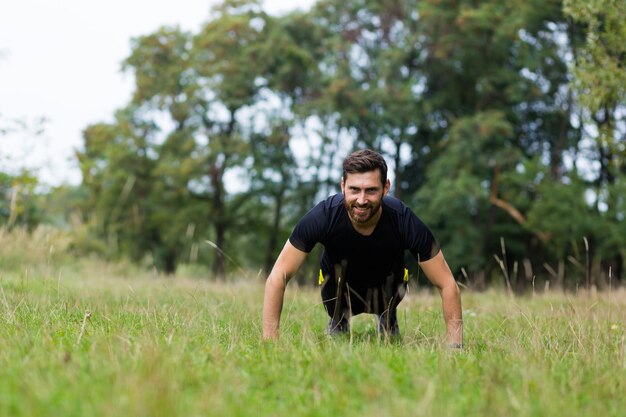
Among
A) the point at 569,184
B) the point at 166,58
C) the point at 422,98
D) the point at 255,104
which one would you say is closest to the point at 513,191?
the point at 569,184

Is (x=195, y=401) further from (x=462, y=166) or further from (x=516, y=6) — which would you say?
(x=516, y=6)

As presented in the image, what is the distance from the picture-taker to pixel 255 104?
26.5 meters

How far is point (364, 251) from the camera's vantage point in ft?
16.7

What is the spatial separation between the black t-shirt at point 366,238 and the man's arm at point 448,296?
8 cm

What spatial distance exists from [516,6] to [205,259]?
1675 cm

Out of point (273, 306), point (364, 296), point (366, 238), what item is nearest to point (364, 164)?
point (366, 238)

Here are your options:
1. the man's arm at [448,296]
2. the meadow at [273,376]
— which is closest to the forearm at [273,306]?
the meadow at [273,376]

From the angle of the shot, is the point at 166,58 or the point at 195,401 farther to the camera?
the point at 166,58

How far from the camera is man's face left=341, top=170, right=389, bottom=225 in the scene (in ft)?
15.3

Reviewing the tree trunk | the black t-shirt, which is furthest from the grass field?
the tree trunk

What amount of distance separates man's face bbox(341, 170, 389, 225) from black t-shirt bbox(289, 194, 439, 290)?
0.23m

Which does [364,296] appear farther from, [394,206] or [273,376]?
[273,376]

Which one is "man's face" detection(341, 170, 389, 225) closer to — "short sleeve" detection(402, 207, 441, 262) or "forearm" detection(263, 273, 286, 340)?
"short sleeve" detection(402, 207, 441, 262)

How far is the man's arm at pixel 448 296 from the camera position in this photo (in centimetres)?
444
